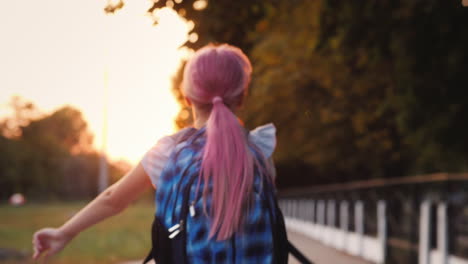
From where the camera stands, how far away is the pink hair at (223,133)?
249 centimetres

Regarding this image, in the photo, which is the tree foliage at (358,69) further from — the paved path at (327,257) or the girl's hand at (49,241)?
the girl's hand at (49,241)

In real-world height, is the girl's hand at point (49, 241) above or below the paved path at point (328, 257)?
above

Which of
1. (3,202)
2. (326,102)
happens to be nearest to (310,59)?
(326,102)

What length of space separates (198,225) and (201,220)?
19 mm

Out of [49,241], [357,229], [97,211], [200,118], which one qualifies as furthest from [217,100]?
[357,229]

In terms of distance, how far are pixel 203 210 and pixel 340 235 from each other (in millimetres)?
13647

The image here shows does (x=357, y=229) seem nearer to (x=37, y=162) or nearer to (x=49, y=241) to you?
(x=49, y=241)

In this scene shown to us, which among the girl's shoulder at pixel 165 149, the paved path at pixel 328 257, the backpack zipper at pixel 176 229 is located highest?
the girl's shoulder at pixel 165 149

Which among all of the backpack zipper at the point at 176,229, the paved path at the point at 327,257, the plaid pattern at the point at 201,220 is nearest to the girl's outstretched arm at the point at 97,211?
the plaid pattern at the point at 201,220

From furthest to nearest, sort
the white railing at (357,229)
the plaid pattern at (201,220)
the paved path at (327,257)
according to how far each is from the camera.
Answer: the paved path at (327,257)
the white railing at (357,229)
the plaid pattern at (201,220)

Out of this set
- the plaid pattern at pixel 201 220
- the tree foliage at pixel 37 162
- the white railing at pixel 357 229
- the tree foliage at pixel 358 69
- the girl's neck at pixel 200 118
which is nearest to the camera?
the plaid pattern at pixel 201 220

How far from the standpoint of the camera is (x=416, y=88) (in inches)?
512

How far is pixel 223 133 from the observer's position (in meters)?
2.55

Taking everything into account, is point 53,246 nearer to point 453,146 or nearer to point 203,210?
point 203,210
